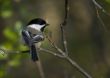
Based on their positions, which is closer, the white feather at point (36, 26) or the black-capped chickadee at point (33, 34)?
the black-capped chickadee at point (33, 34)

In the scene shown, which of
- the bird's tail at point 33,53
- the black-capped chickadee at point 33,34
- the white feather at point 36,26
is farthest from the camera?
the white feather at point 36,26

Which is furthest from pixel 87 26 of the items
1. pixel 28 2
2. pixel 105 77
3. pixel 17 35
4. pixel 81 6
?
pixel 17 35

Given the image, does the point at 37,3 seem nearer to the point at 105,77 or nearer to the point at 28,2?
the point at 28,2

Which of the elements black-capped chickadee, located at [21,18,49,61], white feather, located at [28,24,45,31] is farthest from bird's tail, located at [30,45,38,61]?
white feather, located at [28,24,45,31]

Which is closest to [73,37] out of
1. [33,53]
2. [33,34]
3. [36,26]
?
[36,26]

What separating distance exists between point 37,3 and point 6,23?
1051 millimetres

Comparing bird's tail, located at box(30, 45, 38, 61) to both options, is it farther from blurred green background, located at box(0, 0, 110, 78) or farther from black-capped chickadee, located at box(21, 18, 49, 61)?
blurred green background, located at box(0, 0, 110, 78)

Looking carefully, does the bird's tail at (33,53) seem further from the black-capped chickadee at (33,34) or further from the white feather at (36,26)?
the white feather at (36,26)

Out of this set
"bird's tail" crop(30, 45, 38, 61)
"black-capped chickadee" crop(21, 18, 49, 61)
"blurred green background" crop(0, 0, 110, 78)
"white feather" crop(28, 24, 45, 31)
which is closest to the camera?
"bird's tail" crop(30, 45, 38, 61)

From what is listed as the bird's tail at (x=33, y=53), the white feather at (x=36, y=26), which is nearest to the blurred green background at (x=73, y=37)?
the white feather at (x=36, y=26)

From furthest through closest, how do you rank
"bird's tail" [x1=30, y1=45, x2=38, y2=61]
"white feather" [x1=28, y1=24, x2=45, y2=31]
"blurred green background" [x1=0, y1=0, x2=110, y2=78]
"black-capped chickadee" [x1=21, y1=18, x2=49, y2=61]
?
"blurred green background" [x1=0, y1=0, x2=110, y2=78] < "white feather" [x1=28, y1=24, x2=45, y2=31] < "black-capped chickadee" [x1=21, y1=18, x2=49, y2=61] < "bird's tail" [x1=30, y1=45, x2=38, y2=61]

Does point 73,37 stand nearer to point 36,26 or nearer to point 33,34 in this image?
point 36,26

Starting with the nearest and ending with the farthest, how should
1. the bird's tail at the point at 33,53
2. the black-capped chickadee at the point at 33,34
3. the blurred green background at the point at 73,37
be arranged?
1. the bird's tail at the point at 33,53
2. the black-capped chickadee at the point at 33,34
3. the blurred green background at the point at 73,37

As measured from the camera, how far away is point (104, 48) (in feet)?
27.1
